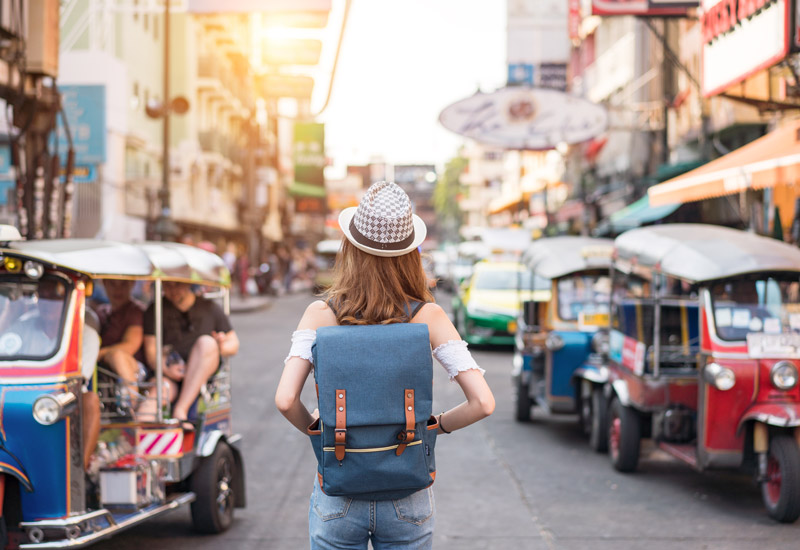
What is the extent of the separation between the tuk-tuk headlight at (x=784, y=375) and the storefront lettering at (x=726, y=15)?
20.1ft

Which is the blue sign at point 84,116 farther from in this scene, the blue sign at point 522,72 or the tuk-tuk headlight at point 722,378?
the tuk-tuk headlight at point 722,378

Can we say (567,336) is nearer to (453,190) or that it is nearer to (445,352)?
(445,352)

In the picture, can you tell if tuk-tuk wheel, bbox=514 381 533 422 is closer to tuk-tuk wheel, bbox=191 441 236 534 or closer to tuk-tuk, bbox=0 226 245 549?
tuk-tuk wheel, bbox=191 441 236 534

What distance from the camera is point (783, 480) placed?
738 centimetres

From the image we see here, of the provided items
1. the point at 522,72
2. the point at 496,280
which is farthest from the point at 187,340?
the point at 522,72

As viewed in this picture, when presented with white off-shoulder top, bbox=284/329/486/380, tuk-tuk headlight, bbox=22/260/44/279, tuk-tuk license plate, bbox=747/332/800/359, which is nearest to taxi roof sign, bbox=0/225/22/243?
tuk-tuk headlight, bbox=22/260/44/279

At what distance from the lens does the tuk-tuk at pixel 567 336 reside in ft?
36.7

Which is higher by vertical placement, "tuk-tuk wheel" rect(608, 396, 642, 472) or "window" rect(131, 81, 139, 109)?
"window" rect(131, 81, 139, 109)

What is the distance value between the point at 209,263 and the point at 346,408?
479cm

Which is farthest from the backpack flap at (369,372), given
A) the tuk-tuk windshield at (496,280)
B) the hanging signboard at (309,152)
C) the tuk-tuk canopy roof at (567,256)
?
the hanging signboard at (309,152)

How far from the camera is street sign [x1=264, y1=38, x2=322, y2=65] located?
113ft

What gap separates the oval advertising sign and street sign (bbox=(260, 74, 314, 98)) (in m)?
17.9

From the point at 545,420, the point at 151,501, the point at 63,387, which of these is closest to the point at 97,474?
the point at 151,501

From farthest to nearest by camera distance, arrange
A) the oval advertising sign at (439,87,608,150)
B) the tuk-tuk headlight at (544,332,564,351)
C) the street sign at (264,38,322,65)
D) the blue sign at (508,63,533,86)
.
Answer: the blue sign at (508,63,533,86), the street sign at (264,38,322,65), the oval advertising sign at (439,87,608,150), the tuk-tuk headlight at (544,332,564,351)
